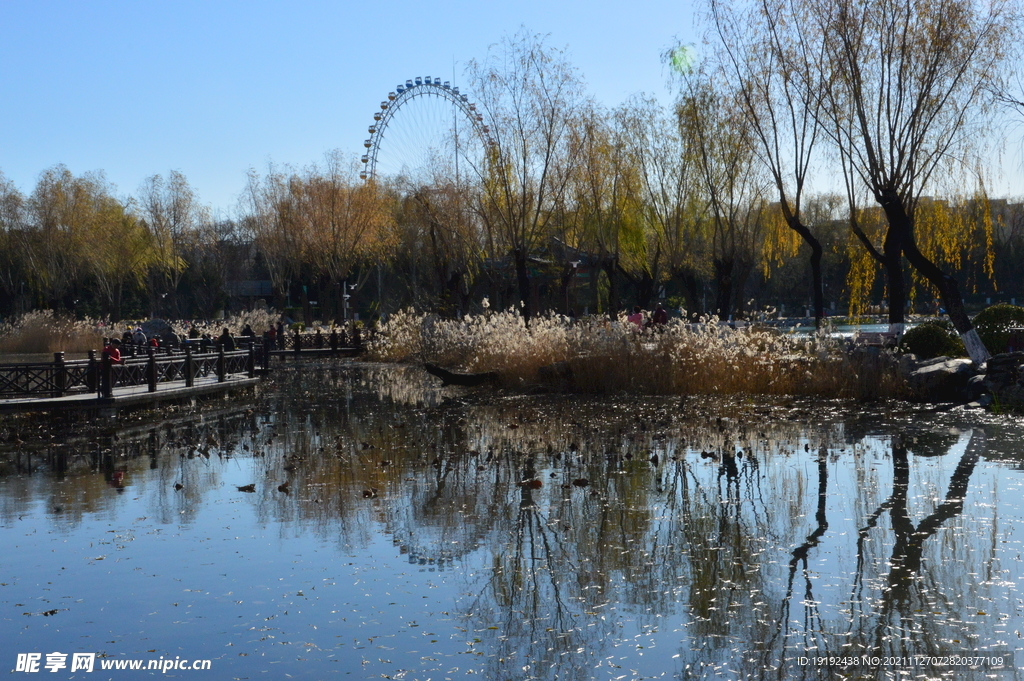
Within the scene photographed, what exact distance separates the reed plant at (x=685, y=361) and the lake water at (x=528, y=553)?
4428 mm

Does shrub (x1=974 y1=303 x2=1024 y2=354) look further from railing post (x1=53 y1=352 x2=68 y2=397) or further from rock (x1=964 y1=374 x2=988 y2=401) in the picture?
railing post (x1=53 y1=352 x2=68 y2=397)

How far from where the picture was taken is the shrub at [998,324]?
71.4ft

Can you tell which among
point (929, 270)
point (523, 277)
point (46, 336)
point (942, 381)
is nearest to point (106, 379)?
point (523, 277)

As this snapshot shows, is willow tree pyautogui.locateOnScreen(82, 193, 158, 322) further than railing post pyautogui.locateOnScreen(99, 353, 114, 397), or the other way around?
willow tree pyautogui.locateOnScreen(82, 193, 158, 322)

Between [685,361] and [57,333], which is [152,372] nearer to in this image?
[685,361]

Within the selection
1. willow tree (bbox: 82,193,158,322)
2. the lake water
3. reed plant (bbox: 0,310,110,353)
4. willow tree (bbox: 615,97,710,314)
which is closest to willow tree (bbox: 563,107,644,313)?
willow tree (bbox: 615,97,710,314)

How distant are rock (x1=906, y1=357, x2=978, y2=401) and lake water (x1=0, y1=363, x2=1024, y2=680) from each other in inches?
144

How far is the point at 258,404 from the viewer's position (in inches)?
824

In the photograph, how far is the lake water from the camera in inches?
209

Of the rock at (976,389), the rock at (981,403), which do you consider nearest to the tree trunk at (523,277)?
the rock at (976,389)

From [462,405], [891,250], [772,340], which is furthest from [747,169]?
[462,405]

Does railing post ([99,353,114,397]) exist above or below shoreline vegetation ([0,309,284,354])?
below

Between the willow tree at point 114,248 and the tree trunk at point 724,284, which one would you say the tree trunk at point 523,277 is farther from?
the willow tree at point 114,248

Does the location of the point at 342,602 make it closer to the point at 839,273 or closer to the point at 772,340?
the point at 772,340
